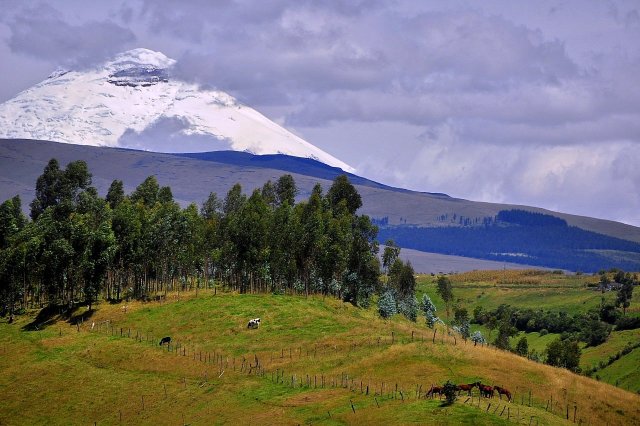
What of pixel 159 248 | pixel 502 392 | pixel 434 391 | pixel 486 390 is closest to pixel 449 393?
pixel 434 391

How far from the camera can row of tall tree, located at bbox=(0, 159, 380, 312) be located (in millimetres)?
152375

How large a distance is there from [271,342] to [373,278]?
66.2 meters

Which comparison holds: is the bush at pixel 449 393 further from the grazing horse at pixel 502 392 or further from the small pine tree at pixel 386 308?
the small pine tree at pixel 386 308

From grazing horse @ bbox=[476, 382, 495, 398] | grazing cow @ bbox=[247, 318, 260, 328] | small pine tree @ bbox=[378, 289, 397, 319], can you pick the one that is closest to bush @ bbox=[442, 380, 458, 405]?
grazing horse @ bbox=[476, 382, 495, 398]

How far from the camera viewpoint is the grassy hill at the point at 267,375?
8612cm

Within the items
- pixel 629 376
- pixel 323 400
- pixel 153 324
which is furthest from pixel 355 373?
pixel 629 376

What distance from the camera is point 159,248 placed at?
163875mm

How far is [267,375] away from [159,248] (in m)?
67.4

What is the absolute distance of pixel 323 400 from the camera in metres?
89.6

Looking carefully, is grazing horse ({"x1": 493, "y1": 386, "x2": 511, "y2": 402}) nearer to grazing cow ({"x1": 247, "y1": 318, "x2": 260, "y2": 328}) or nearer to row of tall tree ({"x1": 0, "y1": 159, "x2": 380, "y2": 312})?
grazing cow ({"x1": 247, "y1": 318, "x2": 260, "y2": 328})

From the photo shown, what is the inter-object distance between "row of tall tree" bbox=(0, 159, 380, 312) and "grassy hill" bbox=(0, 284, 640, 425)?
17898 mm

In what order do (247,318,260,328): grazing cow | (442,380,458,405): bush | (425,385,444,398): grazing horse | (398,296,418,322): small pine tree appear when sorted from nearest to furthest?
(442,380,458,405): bush
(425,385,444,398): grazing horse
(247,318,260,328): grazing cow
(398,296,418,322): small pine tree

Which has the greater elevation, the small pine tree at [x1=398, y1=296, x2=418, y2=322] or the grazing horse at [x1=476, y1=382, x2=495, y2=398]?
the grazing horse at [x1=476, y1=382, x2=495, y2=398]

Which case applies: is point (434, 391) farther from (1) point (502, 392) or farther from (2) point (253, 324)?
(2) point (253, 324)
